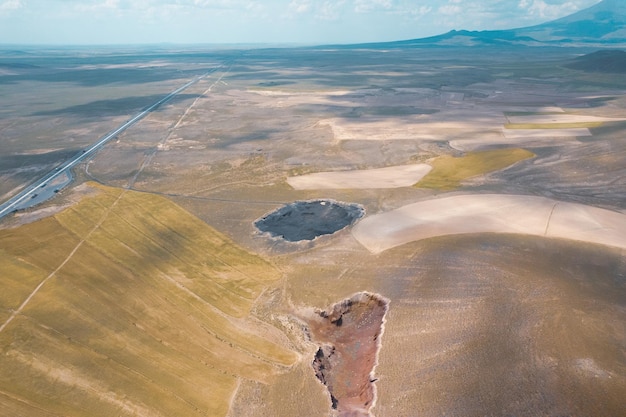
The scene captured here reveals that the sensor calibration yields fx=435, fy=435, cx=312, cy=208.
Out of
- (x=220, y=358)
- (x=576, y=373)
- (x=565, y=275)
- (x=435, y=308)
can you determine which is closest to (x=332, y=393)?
(x=220, y=358)

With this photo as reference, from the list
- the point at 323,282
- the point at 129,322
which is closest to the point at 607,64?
the point at 323,282

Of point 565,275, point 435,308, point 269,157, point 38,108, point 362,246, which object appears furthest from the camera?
point 38,108

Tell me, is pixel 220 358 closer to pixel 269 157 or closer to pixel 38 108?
pixel 269 157

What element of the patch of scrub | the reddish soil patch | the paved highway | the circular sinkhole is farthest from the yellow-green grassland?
the patch of scrub

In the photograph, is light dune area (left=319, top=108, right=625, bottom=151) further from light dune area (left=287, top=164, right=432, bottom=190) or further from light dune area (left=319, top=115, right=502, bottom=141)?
light dune area (left=287, top=164, right=432, bottom=190)

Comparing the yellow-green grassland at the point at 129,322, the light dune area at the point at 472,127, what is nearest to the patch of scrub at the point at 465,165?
the light dune area at the point at 472,127

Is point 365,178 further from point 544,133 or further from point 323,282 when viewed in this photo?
point 544,133
